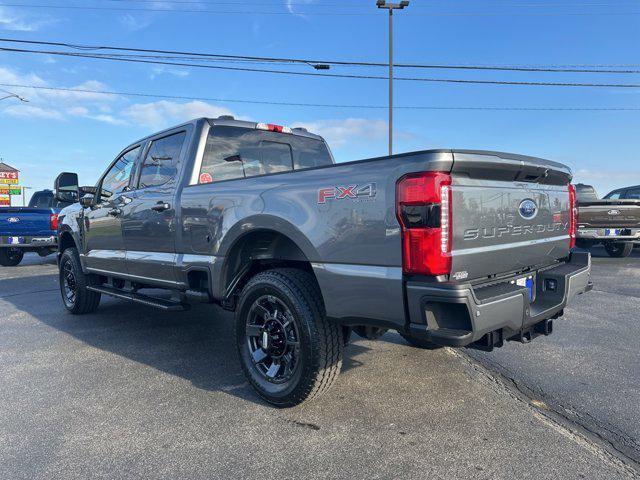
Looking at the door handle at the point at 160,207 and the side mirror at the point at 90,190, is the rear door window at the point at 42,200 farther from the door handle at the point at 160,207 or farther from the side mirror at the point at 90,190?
the door handle at the point at 160,207

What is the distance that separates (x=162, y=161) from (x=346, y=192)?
8.16 ft

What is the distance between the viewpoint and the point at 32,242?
11312mm

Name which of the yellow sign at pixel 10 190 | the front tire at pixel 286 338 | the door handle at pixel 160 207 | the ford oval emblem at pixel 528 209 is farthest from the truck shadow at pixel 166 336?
the yellow sign at pixel 10 190

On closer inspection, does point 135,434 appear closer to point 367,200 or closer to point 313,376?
point 313,376

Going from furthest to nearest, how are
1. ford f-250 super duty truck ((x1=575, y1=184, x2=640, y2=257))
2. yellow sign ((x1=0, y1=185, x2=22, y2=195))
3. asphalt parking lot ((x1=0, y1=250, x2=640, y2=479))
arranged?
yellow sign ((x1=0, y1=185, x2=22, y2=195))
ford f-250 super duty truck ((x1=575, y1=184, x2=640, y2=257))
asphalt parking lot ((x1=0, y1=250, x2=640, y2=479))

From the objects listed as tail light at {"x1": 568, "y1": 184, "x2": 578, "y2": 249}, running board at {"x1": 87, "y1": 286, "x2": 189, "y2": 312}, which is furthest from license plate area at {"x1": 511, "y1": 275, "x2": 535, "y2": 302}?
running board at {"x1": 87, "y1": 286, "x2": 189, "y2": 312}

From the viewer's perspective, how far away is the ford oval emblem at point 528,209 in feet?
9.89

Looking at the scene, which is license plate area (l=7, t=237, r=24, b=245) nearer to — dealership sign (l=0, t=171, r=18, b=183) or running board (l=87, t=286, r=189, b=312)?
running board (l=87, t=286, r=189, b=312)

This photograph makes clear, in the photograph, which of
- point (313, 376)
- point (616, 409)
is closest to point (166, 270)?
point (313, 376)

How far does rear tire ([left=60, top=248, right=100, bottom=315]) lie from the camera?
5.86 m

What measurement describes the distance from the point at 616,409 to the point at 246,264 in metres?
2.75

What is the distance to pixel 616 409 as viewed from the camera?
10.2ft

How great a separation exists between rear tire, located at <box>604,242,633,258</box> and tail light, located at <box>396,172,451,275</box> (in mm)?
11372

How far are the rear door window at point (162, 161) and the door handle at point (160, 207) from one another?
0.23 metres
